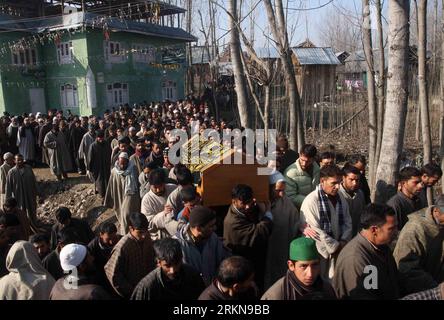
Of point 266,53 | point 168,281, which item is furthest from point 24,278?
point 266,53

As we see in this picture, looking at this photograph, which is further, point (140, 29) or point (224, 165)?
point (140, 29)

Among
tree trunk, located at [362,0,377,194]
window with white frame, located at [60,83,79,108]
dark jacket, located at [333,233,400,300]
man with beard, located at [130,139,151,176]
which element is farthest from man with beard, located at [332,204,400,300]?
window with white frame, located at [60,83,79,108]

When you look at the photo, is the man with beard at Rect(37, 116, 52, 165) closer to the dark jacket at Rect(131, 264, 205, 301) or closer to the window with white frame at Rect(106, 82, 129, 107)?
the dark jacket at Rect(131, 264, 205, 301)

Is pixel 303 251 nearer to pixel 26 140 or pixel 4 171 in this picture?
pixel 4 171

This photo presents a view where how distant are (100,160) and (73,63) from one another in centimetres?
1248

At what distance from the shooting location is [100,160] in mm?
8500

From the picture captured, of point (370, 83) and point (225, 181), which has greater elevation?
point (370, 83)

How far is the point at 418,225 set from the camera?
304 cm

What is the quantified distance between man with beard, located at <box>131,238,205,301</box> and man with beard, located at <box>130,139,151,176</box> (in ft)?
12.9

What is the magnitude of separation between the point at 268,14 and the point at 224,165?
12.5 ft

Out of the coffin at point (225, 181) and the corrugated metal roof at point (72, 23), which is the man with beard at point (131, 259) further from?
the corrugated metal roof at point (72, 23)

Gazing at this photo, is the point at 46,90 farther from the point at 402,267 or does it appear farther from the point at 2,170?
the point at 402,267
